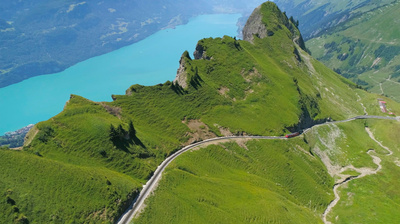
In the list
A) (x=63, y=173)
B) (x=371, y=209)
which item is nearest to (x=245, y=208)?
(x=63, y=173)

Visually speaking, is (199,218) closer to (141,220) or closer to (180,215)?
(180,215)

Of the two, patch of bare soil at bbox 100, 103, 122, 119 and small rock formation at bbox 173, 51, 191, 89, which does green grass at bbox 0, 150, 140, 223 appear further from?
small rock formation at bbox 173, 51, 191, 89

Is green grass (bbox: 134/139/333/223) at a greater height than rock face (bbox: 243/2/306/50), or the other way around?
rock face (bbox: 243/2/306/50)

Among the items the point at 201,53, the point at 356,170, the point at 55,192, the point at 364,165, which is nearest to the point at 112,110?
the point at 55,192

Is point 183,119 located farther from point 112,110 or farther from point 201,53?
point 201,53

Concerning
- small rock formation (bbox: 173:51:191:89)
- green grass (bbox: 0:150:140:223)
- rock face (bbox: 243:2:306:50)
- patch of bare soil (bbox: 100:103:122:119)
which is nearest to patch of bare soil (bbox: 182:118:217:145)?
small rock formation (bbox: 173:51:191:89)

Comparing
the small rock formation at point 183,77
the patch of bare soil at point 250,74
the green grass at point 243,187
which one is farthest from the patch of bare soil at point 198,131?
the patch of bare soil at point 250,74

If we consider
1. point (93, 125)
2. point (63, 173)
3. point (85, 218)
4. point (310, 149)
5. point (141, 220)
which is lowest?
point (310, 149)
